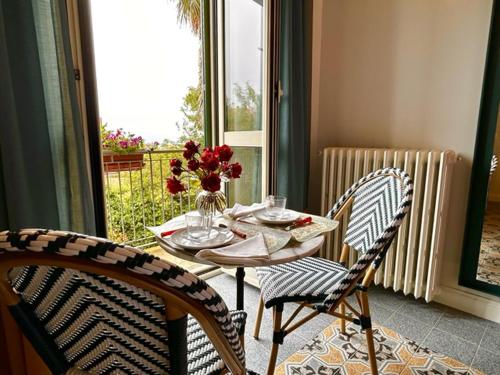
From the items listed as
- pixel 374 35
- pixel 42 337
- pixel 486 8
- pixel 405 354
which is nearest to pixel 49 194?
pixel 42 337

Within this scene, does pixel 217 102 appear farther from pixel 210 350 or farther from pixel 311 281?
pixel 210 350

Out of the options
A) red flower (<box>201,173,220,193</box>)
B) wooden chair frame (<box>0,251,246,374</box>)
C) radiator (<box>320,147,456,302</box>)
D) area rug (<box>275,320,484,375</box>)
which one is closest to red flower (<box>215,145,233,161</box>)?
red flower (<box>201,173,220,193</box>)

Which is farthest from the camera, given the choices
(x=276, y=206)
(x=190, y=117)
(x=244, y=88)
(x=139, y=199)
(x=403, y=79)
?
(x=190, y=117)

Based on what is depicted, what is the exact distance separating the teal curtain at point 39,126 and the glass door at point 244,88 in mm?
1136

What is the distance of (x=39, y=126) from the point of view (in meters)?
1.16

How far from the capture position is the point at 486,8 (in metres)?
1.65

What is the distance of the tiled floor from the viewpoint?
1.49m

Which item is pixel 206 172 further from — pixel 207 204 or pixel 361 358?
pixel 361 358

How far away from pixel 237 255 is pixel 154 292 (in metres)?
0.42

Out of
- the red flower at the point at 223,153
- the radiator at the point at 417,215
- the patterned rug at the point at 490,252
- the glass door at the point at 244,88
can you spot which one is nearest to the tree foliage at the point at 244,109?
the glass door at the point at 244,88

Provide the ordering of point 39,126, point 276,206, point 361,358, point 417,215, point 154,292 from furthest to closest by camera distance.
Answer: point 417,215 < point 361,358 < point 276,206 < point 39,126 < point 154,292

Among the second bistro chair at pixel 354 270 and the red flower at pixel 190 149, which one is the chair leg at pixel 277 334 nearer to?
the second bistro chair at pixel 354 270

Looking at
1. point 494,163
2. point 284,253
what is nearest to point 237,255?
point 284,253

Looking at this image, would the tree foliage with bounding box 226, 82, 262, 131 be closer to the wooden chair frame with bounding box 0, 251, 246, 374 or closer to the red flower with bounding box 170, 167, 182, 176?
the red flower with bounding box 170, 167, 182, 176
